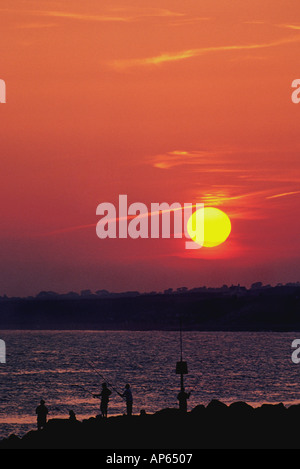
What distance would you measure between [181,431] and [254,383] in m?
39.2

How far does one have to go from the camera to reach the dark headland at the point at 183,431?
30.6 m

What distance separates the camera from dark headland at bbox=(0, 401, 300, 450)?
1204 inches

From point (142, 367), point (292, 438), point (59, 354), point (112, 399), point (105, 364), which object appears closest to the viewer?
point (292, 438)

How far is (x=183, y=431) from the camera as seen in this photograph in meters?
31.8

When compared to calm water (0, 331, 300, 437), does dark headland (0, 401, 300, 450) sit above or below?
below

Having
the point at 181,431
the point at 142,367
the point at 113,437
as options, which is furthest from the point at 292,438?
the point at 142,367

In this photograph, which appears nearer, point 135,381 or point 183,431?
point 183,431

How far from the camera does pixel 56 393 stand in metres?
63.8

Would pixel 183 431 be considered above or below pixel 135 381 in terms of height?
below

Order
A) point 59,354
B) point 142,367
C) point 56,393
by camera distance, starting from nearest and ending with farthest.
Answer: point 56,393, point 142,367, point 59,354

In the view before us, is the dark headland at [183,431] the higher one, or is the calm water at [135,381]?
the calm water at [135,381]

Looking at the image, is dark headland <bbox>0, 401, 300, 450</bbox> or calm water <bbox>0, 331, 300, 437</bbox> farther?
calm water <bbox>0, 331, 300, 437</bbox>
